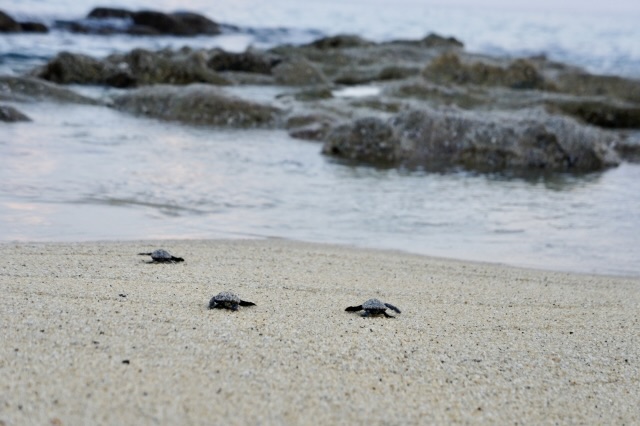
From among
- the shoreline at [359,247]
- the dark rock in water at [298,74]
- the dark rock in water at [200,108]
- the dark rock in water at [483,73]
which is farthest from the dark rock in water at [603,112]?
the shoreline at [359,247]

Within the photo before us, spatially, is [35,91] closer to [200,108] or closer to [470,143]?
[200,108]

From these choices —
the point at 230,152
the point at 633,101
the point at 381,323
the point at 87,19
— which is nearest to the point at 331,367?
the point at 381,323

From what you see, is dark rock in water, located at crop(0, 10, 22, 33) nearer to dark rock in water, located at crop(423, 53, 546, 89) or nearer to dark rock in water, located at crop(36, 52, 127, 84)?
dark rock in water, located at crop(36, 52, 127, 84)

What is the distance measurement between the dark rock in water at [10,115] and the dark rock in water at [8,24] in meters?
Result: 12.6

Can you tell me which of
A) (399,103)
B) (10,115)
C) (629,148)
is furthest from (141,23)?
(629,148)

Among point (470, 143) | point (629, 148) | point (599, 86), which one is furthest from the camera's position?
point (599, 86)

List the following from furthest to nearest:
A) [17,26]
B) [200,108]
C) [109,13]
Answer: [109,13] < [17,26] < [200,108]

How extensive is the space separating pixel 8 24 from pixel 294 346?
20373mm

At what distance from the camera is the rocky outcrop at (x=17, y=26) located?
2108cm

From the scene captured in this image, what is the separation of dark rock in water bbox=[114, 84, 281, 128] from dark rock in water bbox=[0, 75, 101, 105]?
1.91ft

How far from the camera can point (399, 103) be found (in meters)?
12.8

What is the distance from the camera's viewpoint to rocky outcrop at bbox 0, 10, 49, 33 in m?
21.1

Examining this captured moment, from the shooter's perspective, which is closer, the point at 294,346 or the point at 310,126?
the point at 294,346

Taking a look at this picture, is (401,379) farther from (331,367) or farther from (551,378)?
(551,378)
